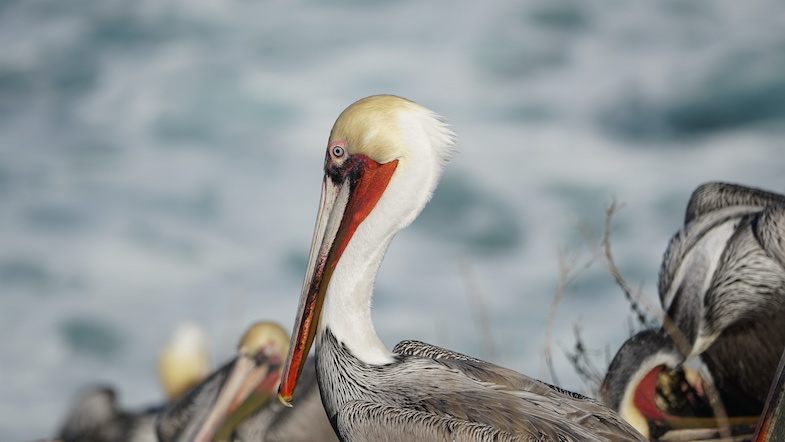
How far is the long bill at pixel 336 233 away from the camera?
3.44 meters

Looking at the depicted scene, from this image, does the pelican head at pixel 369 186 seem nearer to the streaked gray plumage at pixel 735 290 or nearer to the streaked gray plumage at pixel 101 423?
the streaked gray plumage at pixel 735 290

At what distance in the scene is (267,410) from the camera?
19.2 ft

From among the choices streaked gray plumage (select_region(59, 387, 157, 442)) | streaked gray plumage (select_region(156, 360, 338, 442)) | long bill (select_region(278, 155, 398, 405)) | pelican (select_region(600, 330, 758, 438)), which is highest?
long bill (select_region(278, 155, 398, 405))

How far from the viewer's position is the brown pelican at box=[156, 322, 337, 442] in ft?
17.4

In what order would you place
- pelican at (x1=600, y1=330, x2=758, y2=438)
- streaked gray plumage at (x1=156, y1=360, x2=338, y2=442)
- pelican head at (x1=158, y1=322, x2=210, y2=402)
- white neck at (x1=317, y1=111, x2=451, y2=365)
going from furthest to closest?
pelican head at (x1=158, y1=322, x2=210, y2=402) → streaked gray plumage at (x1=156, y1=360, x2=338, y2=442) → pelican at (x1=600, y1=330, x2=758, y2=438) → white neck at (x1=317, y1=111, x2=451, y2=365)

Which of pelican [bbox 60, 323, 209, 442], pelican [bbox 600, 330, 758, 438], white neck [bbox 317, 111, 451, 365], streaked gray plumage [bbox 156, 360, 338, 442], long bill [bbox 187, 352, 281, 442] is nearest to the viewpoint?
white neck [bbox 317, 111, 451, 365]

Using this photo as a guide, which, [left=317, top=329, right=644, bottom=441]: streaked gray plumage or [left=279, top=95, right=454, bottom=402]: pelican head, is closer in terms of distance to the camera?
[left=317, top=329, right=644, bottom=441]: streaked gray plumage

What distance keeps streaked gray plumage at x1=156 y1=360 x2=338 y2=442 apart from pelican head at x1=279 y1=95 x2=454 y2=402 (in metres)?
1.88

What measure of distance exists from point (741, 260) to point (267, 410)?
7.71 feet

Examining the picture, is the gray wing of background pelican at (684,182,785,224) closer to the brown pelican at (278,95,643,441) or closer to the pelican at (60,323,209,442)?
the brown pelican at (278,95,643,441)

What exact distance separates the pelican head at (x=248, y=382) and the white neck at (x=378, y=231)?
2602mm

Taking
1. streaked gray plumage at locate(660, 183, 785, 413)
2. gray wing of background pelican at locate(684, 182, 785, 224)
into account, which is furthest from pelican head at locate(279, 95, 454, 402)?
gray wing of background pelican at locate(684, 182, 785, 224)

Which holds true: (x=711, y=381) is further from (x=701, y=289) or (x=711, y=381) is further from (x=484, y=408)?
(x=484, y=408)

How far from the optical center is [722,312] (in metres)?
5.34
